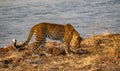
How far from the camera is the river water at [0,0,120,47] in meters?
17.3

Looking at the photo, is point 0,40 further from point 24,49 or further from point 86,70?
point 86,70

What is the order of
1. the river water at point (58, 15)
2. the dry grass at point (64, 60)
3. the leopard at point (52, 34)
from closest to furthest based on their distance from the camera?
1. the dry grass at point (64, 60)
2. the leopard at point (52, 34)
3. the river water at point (58, 15)

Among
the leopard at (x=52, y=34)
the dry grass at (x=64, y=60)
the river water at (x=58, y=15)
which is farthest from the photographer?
the river water at (x=58, y=15)

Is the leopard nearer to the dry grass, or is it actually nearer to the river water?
the dry grass

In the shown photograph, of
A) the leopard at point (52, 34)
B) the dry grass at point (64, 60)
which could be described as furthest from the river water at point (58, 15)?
the dry grass at point (64, 60)

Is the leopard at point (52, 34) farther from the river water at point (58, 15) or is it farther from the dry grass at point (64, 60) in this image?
the river water at point (58, 15)

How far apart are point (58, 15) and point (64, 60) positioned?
43.3 feet

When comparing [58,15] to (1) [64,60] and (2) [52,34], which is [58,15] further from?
(1) [64,60]

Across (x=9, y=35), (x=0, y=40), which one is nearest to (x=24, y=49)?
(x=0, y=40)

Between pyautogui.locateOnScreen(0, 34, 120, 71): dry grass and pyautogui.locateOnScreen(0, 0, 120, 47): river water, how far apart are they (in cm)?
430

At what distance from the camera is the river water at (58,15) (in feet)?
56.6

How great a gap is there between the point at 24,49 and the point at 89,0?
19191 mm

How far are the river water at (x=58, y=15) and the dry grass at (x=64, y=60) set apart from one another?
430 centimetres

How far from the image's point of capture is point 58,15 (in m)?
Result: 22.9
